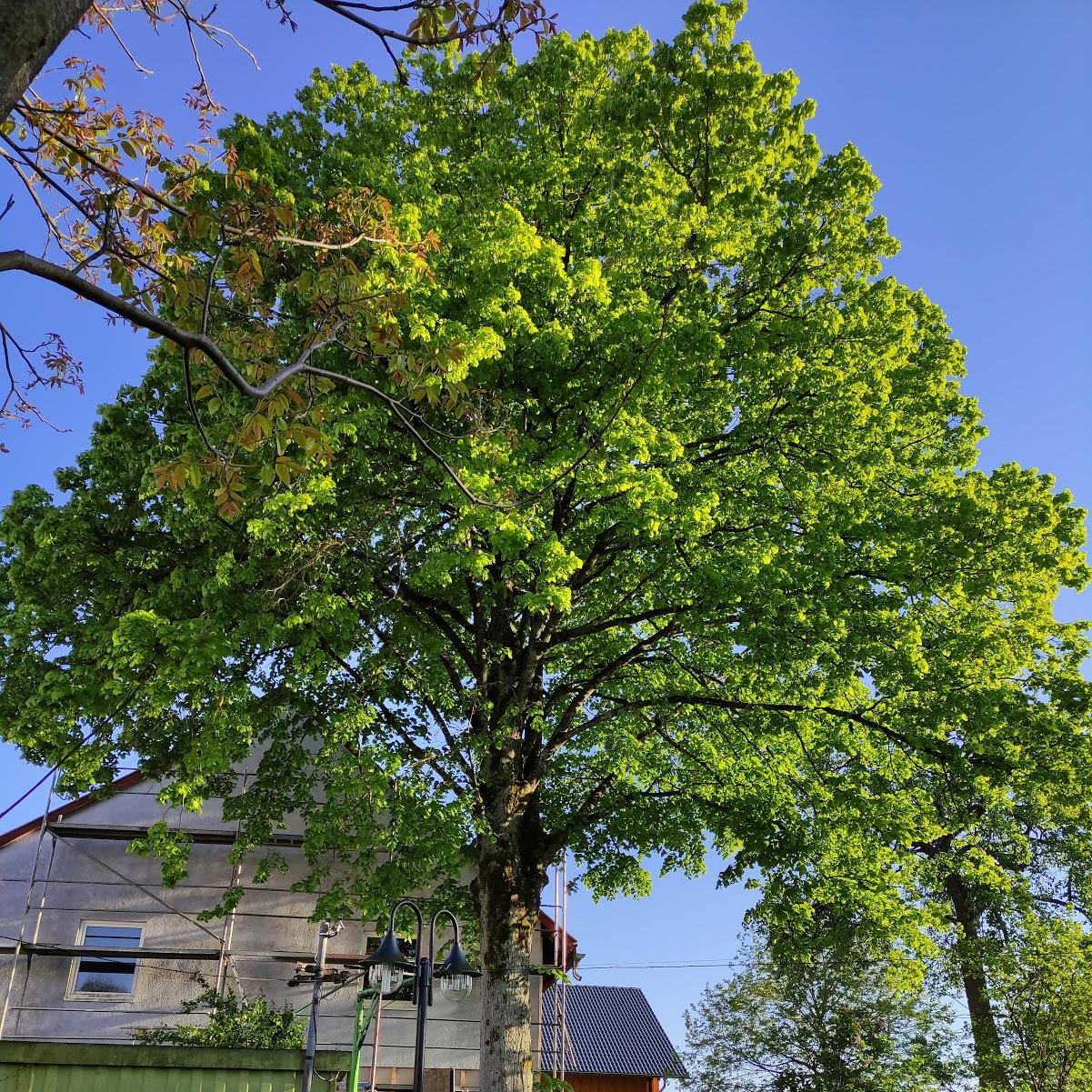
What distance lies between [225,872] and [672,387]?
13.0m

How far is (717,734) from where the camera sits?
1337cm

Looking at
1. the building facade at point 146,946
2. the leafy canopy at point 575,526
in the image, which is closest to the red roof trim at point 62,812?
the building facade at point 146,946

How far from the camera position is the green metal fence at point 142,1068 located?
8328 millimetres

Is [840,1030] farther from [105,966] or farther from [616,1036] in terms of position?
[616,1036]

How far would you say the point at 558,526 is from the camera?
→ 1173cm

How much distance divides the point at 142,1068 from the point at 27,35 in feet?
28.9

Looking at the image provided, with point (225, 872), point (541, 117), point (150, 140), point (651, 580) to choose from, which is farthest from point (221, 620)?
point (225, 872)

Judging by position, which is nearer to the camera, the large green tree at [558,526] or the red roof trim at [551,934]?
the large green tree at [558,526]

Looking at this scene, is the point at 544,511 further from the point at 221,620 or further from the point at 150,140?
the point at 150,140

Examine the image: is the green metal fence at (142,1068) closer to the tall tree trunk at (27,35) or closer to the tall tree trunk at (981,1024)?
the tall tree trunk at (27,35)

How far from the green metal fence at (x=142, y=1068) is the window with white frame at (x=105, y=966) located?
899cm

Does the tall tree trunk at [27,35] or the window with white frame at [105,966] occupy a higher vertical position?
the tall tree trunk at [27,35]

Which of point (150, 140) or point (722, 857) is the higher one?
point (150, 140)

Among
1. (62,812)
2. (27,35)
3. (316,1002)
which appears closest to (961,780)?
(316,1002)
